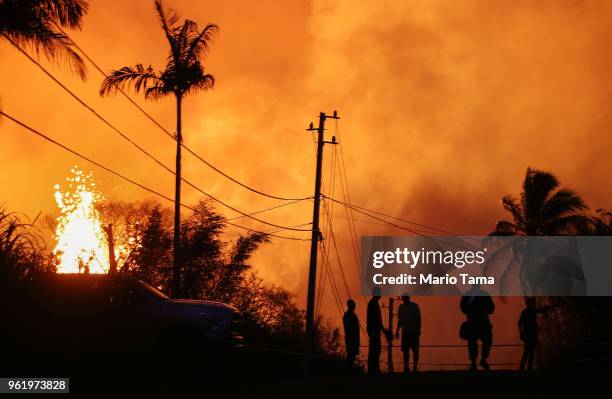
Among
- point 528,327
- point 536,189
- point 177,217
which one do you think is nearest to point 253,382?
point 528,327

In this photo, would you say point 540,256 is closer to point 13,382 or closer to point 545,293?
point 545,293

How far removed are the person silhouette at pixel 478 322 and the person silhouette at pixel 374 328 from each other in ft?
6.28

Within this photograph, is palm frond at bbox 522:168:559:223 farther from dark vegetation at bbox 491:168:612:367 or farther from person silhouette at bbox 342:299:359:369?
person silhouette at bbox 342:299:359:369

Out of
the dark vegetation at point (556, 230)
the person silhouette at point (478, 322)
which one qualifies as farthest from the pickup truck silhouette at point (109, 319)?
the dark vegetation at point (556, 230)

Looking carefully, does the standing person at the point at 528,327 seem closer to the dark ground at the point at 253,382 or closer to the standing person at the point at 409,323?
the standing person at the point at 409,323

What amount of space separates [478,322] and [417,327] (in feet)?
4.52

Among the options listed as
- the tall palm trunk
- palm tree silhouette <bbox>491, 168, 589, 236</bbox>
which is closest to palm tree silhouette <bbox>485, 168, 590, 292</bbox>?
palm tree silhouette <bbox>491, 168, 589, 236</bbox>

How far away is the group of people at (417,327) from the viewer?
68.9 feet

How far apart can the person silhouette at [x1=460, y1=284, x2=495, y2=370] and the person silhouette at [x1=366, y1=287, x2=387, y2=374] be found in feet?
6.28

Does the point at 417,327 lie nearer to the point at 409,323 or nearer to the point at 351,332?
Answer: the point at 409,323

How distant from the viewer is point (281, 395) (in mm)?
14156

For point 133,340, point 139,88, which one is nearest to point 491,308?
point 133,340

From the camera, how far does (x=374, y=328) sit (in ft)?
68.9

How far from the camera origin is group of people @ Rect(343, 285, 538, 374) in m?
21.0
